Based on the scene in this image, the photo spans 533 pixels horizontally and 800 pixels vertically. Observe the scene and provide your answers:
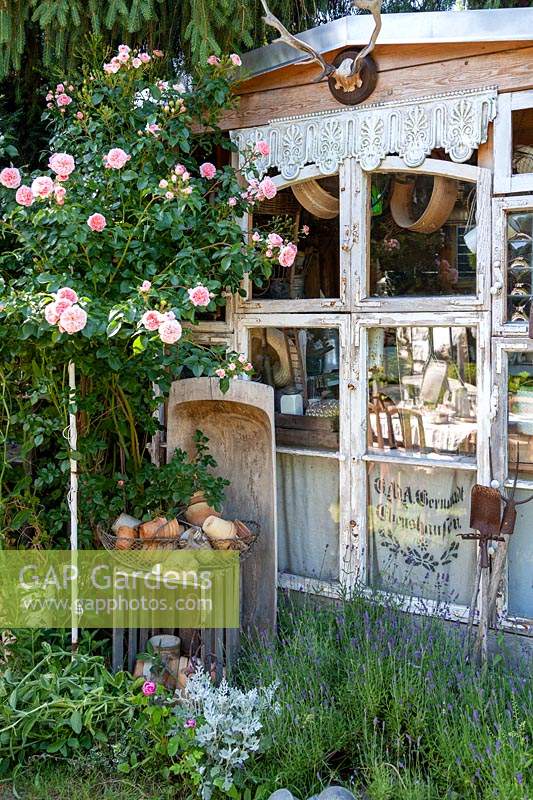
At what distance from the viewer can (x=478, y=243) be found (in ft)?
12.1

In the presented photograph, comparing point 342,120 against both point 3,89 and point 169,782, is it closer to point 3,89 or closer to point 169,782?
point 3,89

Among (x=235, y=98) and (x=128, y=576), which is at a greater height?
(x=235, y=98)

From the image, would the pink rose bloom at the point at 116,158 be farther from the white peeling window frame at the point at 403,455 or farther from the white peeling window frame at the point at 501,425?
the white peeling window frame at the point at 501,425

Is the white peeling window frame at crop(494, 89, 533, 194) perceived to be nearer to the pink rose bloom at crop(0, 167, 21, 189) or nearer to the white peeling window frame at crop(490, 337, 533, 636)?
the white peeling window frame at crop(490, 337, 533, 636)

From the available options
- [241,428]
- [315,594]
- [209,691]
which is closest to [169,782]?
[209,691]

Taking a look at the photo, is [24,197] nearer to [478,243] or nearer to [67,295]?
[67,295]

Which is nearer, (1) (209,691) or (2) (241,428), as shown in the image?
(1) (209,691)

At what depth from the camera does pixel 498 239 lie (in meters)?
3.62

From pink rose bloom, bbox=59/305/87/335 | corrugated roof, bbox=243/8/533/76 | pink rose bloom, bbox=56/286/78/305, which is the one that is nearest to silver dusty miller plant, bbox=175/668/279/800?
pink rose bloom, bbox=59/305/87/335

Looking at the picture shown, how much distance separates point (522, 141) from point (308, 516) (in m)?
2.02

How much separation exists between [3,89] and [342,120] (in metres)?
2.21

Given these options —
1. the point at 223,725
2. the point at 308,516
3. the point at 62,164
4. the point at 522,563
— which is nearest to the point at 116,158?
the point at 62,164

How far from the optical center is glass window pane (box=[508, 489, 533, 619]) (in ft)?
12.0

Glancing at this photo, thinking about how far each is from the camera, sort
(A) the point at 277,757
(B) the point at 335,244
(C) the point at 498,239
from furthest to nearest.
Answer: (B) the point at 335,244 → (C) the point at 498,239 → (A) the point at 277,757
